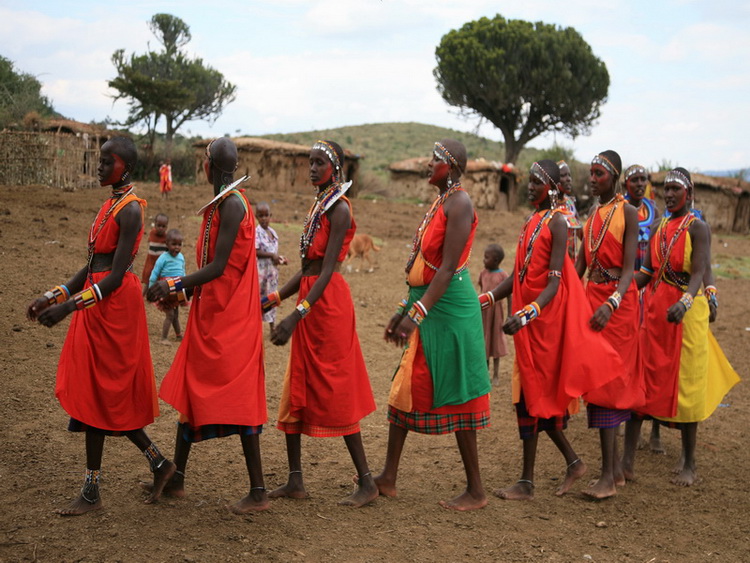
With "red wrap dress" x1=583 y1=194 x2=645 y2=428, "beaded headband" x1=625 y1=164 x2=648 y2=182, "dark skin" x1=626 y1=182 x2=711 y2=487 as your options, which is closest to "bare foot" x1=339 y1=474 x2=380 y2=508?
"red wrap dress" x1=583 y1=194 x2=645 y2=428

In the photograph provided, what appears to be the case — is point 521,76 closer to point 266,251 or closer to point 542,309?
point 266,251

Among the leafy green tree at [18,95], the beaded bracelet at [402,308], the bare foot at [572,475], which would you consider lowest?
the bare foot at [572,475]

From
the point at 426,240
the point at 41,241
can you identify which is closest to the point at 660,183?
the point at 41,241

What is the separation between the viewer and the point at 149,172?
93.7ft

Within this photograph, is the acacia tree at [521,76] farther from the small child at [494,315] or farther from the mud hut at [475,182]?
the small child at [494,315]

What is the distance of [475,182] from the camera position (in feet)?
88.1

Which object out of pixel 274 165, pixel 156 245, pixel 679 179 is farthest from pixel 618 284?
pixel 274 165

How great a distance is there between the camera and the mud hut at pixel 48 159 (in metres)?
17.5

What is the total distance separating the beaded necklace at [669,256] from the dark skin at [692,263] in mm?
56

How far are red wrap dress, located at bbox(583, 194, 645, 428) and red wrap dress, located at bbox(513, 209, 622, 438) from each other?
0.94 feet

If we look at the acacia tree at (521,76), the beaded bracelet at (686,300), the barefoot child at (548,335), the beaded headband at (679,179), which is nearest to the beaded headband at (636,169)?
the beaded headband at (679,179)

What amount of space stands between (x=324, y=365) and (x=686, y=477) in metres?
2.86

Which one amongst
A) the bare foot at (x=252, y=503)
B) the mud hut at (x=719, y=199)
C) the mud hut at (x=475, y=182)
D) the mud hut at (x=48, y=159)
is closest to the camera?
the bare foot at (x=252, y=503)

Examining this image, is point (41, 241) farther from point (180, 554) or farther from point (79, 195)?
point (180, 554)
